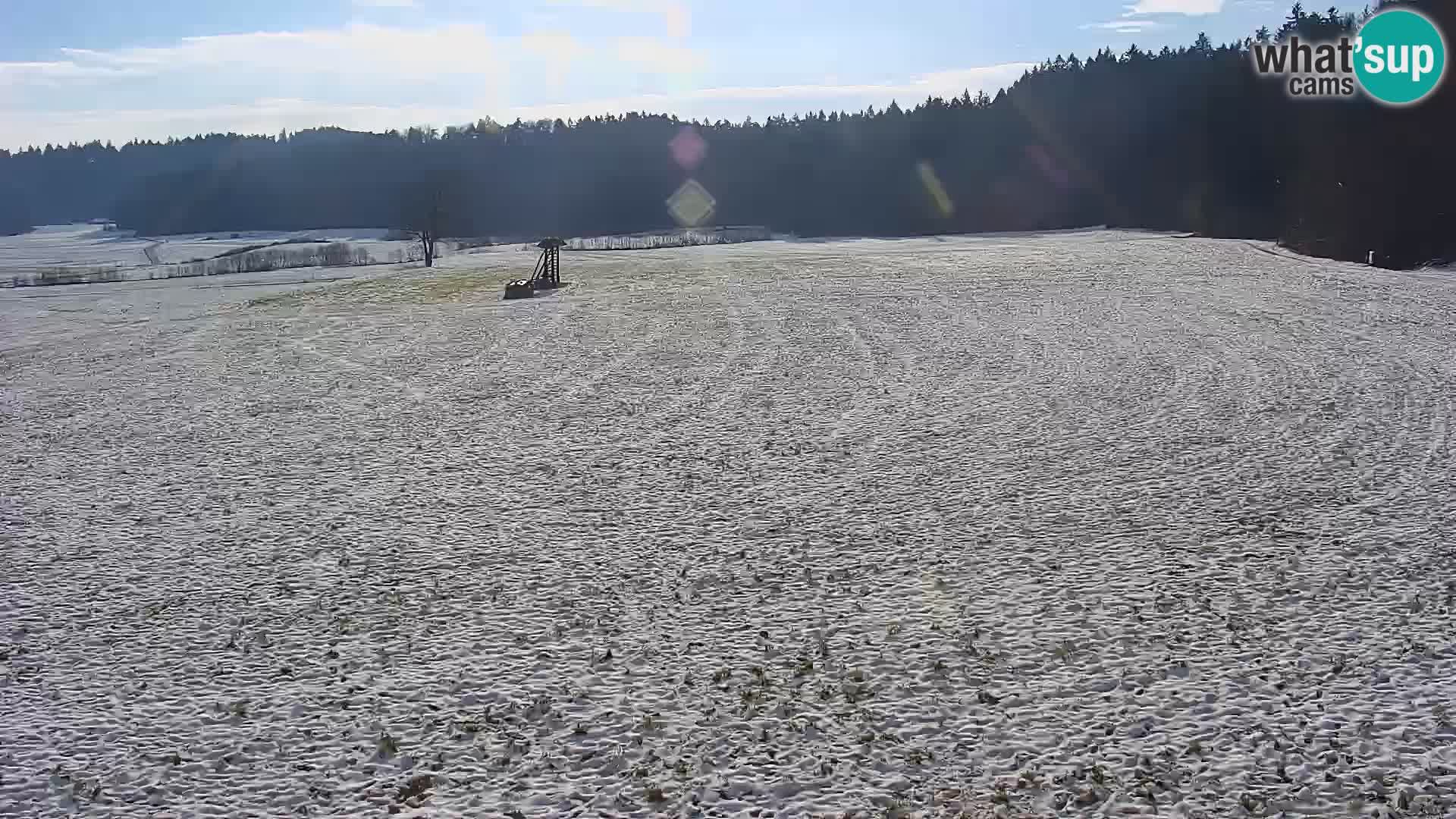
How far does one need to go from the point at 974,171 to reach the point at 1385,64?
221 feet

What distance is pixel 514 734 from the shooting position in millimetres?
8781

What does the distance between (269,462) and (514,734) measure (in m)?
10.7

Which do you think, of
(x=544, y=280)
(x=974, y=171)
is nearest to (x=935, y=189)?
(x=974, y=171)

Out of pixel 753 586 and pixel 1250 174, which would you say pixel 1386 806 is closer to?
pixel 753 586

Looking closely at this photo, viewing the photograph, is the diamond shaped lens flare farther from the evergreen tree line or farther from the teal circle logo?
the teal circle logo

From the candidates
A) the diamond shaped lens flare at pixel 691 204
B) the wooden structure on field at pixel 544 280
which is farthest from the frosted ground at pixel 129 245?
the wooden structure on field at pixel 544 280

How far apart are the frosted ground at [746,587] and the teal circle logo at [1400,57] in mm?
30857

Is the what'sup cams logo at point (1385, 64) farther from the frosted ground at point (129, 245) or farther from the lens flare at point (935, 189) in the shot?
the frosted ground at point (129, 245)

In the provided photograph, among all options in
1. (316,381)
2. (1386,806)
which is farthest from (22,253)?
(1386,806)

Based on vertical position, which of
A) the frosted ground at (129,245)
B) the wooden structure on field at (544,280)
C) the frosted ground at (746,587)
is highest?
the frosted ground at (129,245)

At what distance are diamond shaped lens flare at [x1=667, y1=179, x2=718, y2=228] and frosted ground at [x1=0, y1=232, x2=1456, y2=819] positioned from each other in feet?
370

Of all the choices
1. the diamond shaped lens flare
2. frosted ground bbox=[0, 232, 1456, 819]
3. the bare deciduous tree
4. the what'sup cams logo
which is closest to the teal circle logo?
the what'sup cams logo

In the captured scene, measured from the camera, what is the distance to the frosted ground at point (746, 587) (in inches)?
321

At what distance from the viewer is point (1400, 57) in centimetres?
5212
